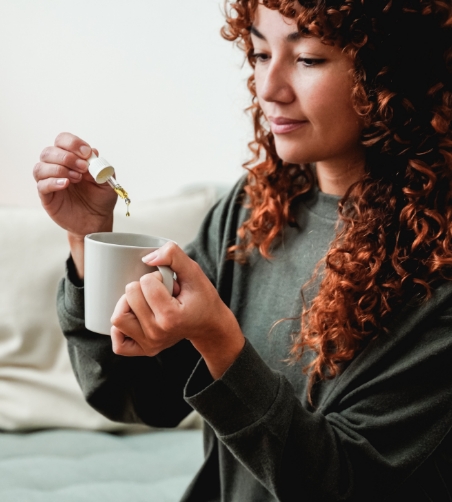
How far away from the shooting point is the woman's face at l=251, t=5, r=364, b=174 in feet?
3.04

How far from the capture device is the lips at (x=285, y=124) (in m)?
0.96

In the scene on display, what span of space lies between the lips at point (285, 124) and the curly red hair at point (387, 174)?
0.08 metres

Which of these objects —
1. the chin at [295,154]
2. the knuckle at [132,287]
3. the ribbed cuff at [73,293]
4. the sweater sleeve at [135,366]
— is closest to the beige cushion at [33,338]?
the sweater sleeve at [135,366]

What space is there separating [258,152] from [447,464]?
568 mm

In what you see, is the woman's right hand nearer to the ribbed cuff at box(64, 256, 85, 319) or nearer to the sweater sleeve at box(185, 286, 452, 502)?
the ribbed cuff at box(64, 256, 85, 319)

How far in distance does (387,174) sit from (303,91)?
17 centimetres

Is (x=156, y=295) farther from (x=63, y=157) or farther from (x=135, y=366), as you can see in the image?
(x=135, y=366)

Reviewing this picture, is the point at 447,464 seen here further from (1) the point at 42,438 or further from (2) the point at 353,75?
(1) the point at 42,438

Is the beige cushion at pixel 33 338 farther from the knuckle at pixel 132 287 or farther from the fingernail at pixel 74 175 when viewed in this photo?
the knuckle at pixel 132 287

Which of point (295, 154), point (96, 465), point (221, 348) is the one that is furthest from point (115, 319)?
point (96, 465)

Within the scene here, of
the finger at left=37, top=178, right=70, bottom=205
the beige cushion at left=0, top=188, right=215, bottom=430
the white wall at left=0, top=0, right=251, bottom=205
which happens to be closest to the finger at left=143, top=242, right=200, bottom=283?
the finger at left=37, top=178, right=70, bottom=205

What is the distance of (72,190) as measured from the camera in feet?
3.24

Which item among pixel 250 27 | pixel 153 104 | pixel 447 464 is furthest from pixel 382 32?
pixel 153 104

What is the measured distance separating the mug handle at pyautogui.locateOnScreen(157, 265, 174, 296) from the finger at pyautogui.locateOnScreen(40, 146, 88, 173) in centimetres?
27
